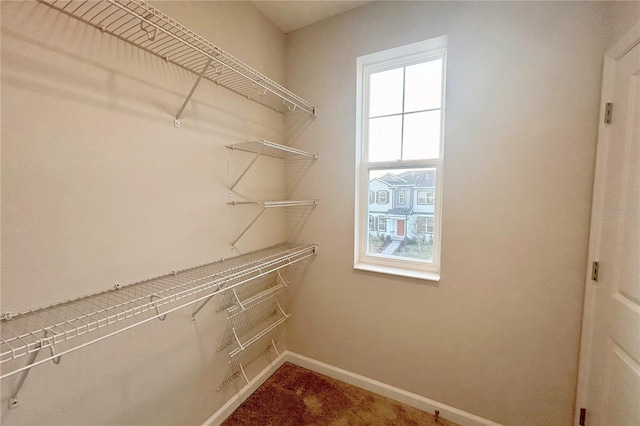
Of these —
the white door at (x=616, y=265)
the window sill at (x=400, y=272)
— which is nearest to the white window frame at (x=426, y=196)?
the window sill at (x=400, y=272)

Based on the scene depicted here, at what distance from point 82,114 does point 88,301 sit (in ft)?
2.38

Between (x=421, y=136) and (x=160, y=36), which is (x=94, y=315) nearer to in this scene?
(x=160, y=36)

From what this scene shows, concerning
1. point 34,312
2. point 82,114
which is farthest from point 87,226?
point 82,114

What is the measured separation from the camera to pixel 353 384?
6.25ft

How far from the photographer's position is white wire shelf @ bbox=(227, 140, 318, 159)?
1462 millimetres

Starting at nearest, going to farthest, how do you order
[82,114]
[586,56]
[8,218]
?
[8,218]
[82,114]
[586,56]

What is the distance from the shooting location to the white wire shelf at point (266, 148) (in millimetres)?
1462

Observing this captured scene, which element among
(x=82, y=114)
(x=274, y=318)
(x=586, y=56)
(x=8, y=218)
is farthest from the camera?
(x=274, y=318)

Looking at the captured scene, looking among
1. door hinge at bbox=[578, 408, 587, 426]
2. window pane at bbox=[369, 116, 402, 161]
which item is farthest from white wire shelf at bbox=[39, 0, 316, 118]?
door hinge at bbox=[578, 408, 587, 426]

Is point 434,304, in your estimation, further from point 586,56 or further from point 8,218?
point 8,218

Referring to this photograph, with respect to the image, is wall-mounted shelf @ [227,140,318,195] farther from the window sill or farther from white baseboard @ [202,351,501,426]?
white baseboard @ [202,351,501,426]

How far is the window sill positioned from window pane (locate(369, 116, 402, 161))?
2.68 feet

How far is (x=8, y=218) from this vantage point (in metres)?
0.79

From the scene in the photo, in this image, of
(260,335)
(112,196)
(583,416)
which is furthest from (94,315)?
(583,416)
